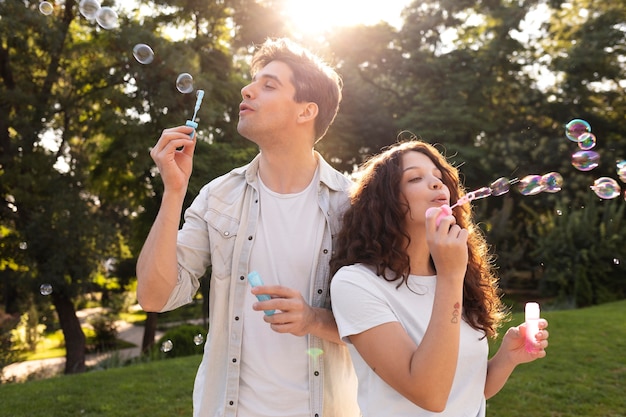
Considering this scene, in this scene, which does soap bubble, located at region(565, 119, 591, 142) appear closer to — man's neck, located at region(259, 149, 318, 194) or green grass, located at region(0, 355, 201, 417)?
man's neck, located at region(259, 149, 318, 194)

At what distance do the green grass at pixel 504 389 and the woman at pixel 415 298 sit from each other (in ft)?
14.6

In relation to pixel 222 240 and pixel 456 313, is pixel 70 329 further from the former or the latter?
pixel 456 313

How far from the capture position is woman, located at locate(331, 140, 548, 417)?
1771 mm

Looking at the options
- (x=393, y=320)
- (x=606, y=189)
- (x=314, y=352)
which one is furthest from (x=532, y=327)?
(x=606, y=189)

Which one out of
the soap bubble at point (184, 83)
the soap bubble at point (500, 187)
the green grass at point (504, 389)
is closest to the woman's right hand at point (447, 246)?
the soap bubble at point (500, 187)

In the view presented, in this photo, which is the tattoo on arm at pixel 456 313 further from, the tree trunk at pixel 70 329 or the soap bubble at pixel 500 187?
the tree trunk at pixel 70 329

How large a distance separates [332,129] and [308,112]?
1863 cm

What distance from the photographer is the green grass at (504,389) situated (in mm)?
→ 6484

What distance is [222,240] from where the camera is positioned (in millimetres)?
2449

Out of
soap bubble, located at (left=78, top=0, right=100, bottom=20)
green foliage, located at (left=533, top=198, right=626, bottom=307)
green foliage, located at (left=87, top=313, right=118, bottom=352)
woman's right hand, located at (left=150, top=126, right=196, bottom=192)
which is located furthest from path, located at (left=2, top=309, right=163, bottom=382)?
green foliage, located at (left=533, top=198, right=626, bottom=307)

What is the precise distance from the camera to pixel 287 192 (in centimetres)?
259

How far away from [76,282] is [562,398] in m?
10.8

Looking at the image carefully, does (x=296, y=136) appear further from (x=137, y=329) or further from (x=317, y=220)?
(x=137, y=329)

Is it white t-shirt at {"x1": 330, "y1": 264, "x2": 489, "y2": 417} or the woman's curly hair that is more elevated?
the woman's curly hair
